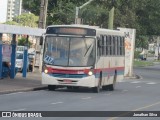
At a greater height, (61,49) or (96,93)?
(61,49)

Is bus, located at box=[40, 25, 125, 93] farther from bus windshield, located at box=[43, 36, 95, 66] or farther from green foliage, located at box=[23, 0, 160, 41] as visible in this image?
green foliage, located at box=[23, 0, 160, 41]

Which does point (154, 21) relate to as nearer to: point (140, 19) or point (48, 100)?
point (140, 19)

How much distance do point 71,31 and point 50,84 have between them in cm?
262

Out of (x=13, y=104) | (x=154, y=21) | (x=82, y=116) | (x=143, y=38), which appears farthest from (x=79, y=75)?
(x=143, y=38)

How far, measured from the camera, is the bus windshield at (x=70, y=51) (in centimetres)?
3158

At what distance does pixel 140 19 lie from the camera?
304 ft

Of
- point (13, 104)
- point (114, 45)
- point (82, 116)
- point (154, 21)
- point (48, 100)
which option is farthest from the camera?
point (154, 21)

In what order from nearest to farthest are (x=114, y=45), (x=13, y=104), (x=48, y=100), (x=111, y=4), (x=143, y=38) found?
(x=13, y=104) < (x=48, y=100) < (x=114, y=45) < (x=111, y=4) < (x=143, y=38)

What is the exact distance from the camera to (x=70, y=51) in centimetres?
3161

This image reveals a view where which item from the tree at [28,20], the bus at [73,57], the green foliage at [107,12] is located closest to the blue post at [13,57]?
the bus at [73,57]

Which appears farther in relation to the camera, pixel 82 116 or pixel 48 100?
pixel 48 100

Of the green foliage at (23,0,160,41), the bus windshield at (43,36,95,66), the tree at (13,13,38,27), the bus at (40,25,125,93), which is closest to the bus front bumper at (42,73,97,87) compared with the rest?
the bus at (40,25,125,93)

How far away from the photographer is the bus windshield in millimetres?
31578

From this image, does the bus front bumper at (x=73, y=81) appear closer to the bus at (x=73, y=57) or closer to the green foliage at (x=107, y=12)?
the bus at (x=73, y=57)
